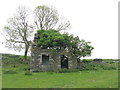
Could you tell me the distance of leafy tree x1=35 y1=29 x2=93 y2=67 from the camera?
22017 millimetres

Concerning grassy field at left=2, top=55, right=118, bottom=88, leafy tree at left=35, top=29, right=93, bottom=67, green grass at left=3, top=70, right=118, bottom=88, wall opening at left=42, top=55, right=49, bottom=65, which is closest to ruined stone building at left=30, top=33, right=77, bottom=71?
wall opening at left=42, top=55, right=49, bottom=65

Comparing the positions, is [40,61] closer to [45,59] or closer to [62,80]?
[45,59]

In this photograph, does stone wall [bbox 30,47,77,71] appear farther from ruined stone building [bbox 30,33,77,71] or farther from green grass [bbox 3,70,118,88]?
green grass [bbox 3,70,118,88]

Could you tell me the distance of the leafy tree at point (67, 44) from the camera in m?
22.0

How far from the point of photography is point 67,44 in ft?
73.2

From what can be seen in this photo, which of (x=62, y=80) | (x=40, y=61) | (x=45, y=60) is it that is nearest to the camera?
(x=62, y=80)

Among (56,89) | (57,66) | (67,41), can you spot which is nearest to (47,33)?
(67,41)

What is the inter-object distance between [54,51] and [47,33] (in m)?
3.73

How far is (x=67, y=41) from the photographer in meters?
22.2

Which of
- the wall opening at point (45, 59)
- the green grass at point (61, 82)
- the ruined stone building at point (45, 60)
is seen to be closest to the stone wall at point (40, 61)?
the ruined stone building at point (45, 60)

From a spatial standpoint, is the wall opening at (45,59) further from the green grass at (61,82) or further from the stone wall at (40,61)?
the green grass at (61,82)

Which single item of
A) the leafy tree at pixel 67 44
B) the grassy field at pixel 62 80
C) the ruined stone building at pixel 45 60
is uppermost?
the leafy tree at pixel 67 44

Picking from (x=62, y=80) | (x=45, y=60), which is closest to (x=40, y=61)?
(x=45, y=60)

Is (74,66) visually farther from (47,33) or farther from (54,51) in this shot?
(47,33)
